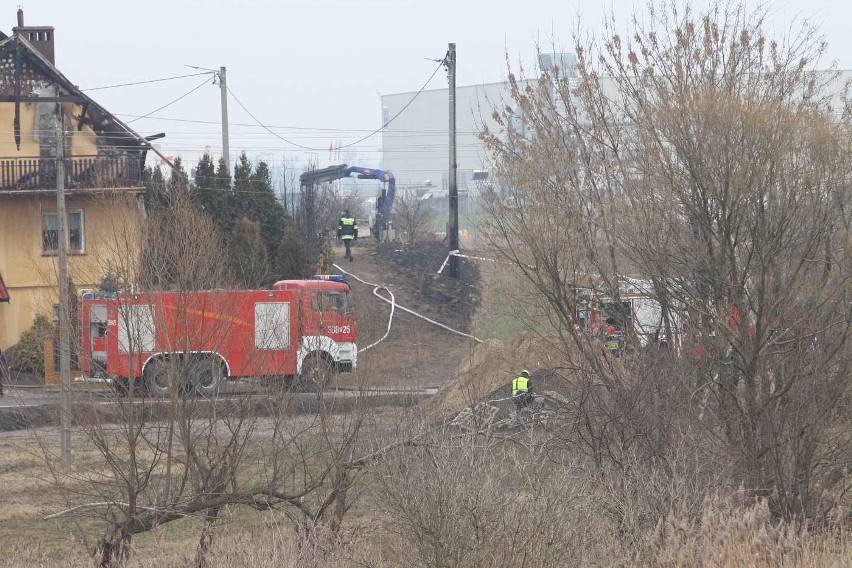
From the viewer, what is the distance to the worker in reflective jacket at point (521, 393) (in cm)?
1599

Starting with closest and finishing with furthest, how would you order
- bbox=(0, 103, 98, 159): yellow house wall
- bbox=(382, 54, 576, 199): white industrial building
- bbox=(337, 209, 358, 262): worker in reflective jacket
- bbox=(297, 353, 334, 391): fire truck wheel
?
1. bbox=(297, 353, 334, 391): fire truck wheel
2. bbox=(0, 103, 98, 159): yellow house wall
3. bbox=(337, 209, 358, 262): worker in reflective jacket
4. bbox=(382, 54, 576, 199): white industrial building

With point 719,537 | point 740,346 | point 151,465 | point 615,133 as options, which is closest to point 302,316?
point 151,465

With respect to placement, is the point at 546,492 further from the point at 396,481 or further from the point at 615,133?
the point at 615,133

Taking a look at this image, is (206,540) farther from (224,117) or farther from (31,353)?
(224,117)

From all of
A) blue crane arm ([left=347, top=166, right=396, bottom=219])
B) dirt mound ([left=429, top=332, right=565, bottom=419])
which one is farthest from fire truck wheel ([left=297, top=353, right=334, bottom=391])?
blue crane arm ([left=347, top=166, right=396, bottom=219])

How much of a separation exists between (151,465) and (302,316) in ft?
12.7

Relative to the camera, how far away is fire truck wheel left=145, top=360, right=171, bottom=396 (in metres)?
12.7

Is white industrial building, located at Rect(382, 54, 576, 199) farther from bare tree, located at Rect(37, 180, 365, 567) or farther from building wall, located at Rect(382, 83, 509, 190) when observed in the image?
bare tree, located at Rect(37, 180, 365, 567)

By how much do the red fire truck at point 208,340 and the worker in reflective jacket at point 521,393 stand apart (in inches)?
106

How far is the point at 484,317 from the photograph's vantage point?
32906 mm

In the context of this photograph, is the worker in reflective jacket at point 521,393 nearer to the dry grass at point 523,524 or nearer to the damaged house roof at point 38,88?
the dry grass at point 523,524

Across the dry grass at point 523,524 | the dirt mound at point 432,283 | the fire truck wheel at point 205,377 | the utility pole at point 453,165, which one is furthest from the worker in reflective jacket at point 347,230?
the dry grass at point 523,524

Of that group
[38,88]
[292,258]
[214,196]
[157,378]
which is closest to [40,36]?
[38,88]

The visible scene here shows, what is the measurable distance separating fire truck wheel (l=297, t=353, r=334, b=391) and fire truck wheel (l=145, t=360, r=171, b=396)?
6.34ft
